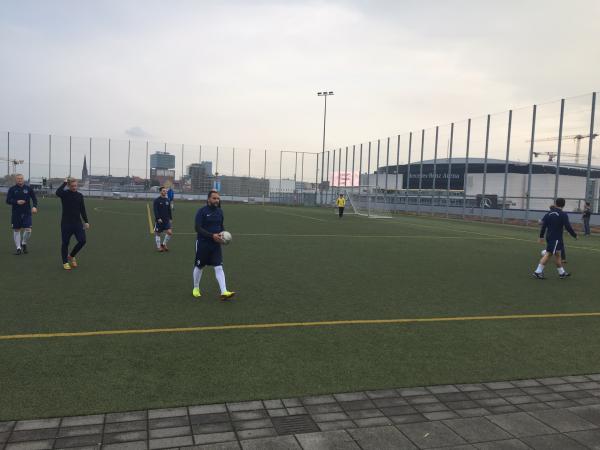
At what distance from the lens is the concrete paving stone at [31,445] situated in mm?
3109

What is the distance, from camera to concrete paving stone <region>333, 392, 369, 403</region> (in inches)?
159

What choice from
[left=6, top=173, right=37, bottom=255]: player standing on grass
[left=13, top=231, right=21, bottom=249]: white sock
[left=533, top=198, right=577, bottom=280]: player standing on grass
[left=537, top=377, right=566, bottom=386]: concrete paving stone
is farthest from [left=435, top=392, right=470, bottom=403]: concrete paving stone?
[left=13, top=231, right=21, bottom=249]: white sock

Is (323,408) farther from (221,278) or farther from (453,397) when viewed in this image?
(221,278)

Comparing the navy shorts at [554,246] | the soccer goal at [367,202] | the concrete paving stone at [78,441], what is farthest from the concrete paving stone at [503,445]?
the soccer goal at [367,202]

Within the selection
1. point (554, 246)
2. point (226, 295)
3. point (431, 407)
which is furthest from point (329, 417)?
point (554, 246)

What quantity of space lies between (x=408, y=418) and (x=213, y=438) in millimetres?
1532

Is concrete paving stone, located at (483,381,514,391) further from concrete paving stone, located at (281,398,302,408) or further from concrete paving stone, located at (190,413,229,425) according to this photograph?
concrete paving stone, located at (190,413,229,425)

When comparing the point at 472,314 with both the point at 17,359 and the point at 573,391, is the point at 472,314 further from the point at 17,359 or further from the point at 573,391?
the point at 17,359

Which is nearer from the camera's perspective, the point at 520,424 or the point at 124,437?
the point at 124,437

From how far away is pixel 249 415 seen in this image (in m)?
3.69

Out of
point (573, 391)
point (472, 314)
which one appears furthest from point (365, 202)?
point (573, 391)

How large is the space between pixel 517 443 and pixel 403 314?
3.54 metres

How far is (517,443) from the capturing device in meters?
3.38

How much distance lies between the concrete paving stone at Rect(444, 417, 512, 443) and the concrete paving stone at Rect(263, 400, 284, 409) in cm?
133
